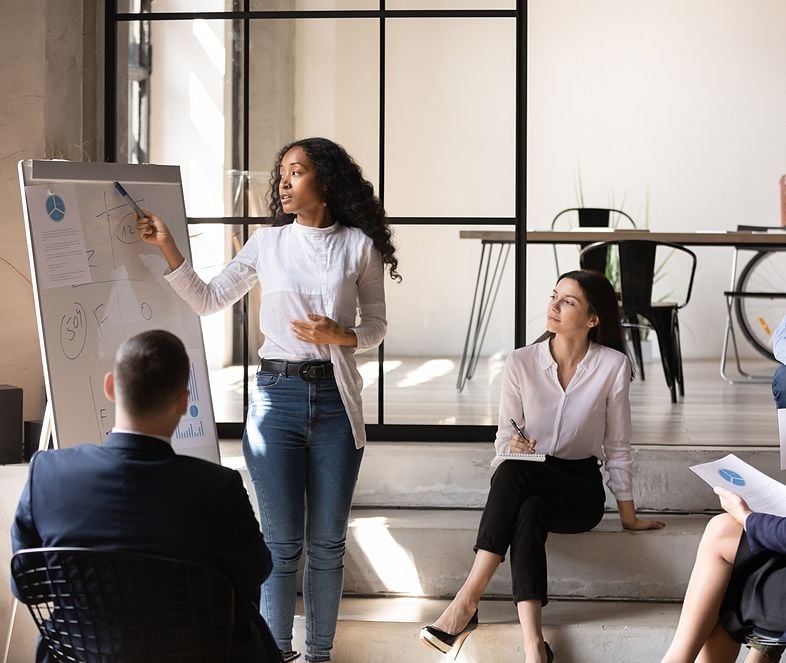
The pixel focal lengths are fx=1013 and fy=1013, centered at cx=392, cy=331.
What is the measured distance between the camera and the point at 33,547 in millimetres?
1702

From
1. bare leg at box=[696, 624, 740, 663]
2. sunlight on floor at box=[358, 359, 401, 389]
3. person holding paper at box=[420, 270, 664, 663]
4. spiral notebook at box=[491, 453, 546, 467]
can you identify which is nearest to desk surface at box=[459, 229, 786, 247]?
sunlight on floor at box=[358, 359, 401, 389]

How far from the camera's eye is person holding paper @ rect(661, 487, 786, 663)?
7.58 ft

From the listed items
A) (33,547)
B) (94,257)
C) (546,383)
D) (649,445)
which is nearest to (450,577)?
(546,383)

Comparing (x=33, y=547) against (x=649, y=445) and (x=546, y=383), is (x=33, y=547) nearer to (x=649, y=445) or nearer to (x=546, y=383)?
(x=546, y=383)

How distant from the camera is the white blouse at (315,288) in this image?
257 cm

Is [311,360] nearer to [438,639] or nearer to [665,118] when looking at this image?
[438,639]

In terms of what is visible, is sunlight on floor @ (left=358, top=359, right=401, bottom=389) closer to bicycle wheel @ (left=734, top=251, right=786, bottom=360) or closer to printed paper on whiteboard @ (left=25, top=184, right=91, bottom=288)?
printed paper on whiteboard @ (left=25, top=184, right=91, bottom=288)

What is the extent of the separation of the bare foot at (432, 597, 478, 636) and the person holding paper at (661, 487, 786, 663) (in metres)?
0.55

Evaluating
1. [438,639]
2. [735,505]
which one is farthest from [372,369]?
[735,505]

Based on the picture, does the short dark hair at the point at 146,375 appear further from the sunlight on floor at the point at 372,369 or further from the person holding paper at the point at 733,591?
the sunlight on floor at the point at 372,369

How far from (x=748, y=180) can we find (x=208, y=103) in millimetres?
5117

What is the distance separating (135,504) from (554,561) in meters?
1.83

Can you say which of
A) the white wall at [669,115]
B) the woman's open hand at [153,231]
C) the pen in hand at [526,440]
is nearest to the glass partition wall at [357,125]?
the pen in hand at [526,440]

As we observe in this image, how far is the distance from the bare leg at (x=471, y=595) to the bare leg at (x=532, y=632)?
0.13 meters
